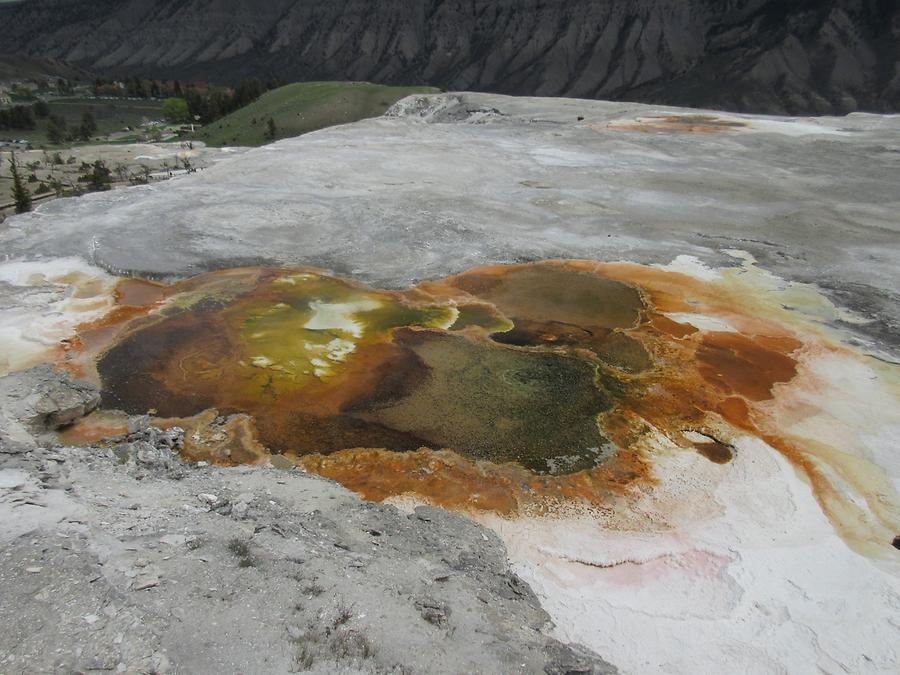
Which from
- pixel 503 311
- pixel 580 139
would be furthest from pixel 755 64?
pixel 503 311

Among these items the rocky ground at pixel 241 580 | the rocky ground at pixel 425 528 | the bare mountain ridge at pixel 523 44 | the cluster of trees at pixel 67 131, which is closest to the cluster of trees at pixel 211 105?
the cluster of trees at pixel 67 131

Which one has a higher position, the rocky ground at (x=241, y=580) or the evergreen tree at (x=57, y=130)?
the rocky ground at (x=241, y=580)

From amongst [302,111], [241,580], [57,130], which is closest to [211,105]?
[57,130]

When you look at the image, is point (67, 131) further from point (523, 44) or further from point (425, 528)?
point (425, 528)

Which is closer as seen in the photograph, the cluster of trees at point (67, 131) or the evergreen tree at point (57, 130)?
the evergreen tree at point (57, 130)

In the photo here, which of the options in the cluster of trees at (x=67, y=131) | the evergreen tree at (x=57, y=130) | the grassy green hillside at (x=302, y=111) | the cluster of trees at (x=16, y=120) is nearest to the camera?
the grassy green hillside at (x=302, y=111)

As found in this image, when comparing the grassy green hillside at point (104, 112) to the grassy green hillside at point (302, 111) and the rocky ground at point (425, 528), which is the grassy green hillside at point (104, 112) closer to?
the grassy green hillside at point (302, 111)

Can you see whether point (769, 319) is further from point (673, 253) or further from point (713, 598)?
point (713, 598)
